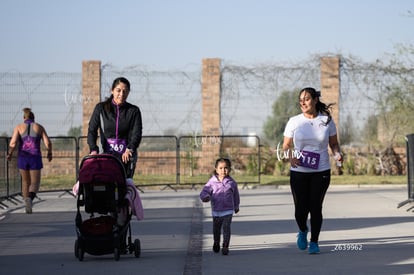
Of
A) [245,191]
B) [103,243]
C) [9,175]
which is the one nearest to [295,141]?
[103,243]

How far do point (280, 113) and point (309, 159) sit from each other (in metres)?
19.3

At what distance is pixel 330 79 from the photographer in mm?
29250

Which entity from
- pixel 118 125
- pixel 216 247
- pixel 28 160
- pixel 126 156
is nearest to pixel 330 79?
pixel 28 160

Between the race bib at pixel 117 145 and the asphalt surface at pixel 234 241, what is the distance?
3.95 ft

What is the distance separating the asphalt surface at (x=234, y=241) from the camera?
9945 millimetres

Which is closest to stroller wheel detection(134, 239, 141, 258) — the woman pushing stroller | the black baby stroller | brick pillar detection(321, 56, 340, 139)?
the black baby stroller

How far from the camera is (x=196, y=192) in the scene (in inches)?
946

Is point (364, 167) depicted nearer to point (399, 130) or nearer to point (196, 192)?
point (399, 130)

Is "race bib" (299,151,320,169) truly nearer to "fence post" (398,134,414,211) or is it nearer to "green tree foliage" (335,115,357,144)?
Result: "fence post" (398,134,414,211)

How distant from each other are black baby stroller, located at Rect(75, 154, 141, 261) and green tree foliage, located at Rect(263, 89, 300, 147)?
19429mm

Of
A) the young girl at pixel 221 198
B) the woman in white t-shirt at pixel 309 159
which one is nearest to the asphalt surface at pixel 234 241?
the young girl at pixel 221 198

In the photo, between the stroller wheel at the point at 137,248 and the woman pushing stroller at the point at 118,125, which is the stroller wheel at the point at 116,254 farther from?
the woman pushing stroller at the point at 118,125

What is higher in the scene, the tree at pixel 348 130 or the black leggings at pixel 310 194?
the tree at pixel 348 130

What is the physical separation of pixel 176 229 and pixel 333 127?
367cm
